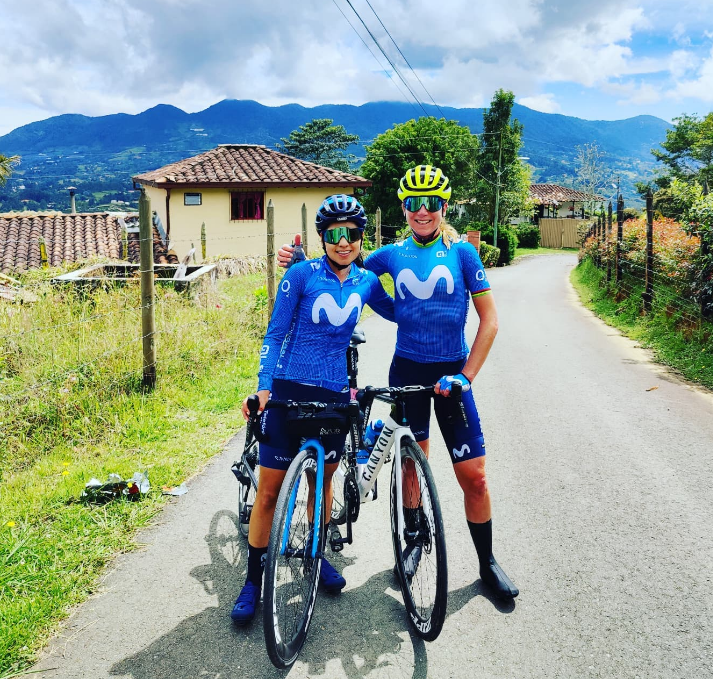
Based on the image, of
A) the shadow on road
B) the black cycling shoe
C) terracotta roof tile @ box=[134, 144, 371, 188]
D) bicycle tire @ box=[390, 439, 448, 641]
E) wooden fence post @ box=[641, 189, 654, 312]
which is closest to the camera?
the shadow on road

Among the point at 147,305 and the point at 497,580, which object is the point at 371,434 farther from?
the point at 147,305

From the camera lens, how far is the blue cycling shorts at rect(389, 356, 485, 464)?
3285 millimetres

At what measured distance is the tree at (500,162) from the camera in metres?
52.8

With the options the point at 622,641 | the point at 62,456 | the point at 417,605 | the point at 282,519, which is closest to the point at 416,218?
the point at 282,519

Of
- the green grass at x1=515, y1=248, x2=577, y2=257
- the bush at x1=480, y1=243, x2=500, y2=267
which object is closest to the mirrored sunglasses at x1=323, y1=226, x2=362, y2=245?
the bush at x1=480, y1=243, x2=500, y2=267

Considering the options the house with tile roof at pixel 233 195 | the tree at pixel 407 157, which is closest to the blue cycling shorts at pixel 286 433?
the house with tile roof at pixel 233 195

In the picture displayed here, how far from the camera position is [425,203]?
11.1 ft

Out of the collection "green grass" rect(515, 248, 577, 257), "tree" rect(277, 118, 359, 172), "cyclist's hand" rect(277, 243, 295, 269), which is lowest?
"green grass" rect(515, 248, 577, 257)

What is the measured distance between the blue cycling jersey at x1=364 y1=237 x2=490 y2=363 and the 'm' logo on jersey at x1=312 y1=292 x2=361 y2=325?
38 cm

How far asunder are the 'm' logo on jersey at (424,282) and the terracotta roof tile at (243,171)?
85.0ft

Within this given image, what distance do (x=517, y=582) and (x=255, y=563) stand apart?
1.45 metres

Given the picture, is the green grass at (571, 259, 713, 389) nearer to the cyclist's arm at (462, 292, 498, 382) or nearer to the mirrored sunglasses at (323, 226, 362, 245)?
the cyclist's arm at (462, 292, 498, 382)

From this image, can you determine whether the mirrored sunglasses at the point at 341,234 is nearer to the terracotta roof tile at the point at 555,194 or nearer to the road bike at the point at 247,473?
the road bike at the point at 247,473

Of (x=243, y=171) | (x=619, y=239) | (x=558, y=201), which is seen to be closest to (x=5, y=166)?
(x=243, y=171)
